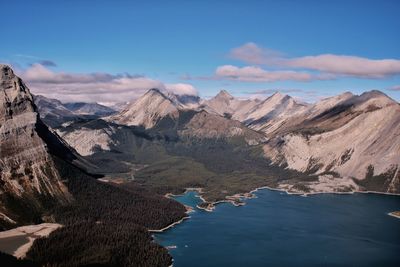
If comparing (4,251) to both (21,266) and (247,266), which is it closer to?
(21,266)

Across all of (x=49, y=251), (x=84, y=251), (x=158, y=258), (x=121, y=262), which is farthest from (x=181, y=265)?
(x=49, y=251)

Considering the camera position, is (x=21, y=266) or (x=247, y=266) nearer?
(x=21, y=266)

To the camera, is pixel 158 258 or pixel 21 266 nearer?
pixel 21 266

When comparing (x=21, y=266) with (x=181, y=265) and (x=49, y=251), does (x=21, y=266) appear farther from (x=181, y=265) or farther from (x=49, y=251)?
(x=181, y=265)

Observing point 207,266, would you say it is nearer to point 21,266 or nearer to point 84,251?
point 84,251

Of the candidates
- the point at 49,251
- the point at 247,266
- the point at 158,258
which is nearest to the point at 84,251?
the point at 49,251

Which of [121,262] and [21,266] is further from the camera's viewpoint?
[121,262]

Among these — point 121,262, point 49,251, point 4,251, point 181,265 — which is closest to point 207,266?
point 181,265
